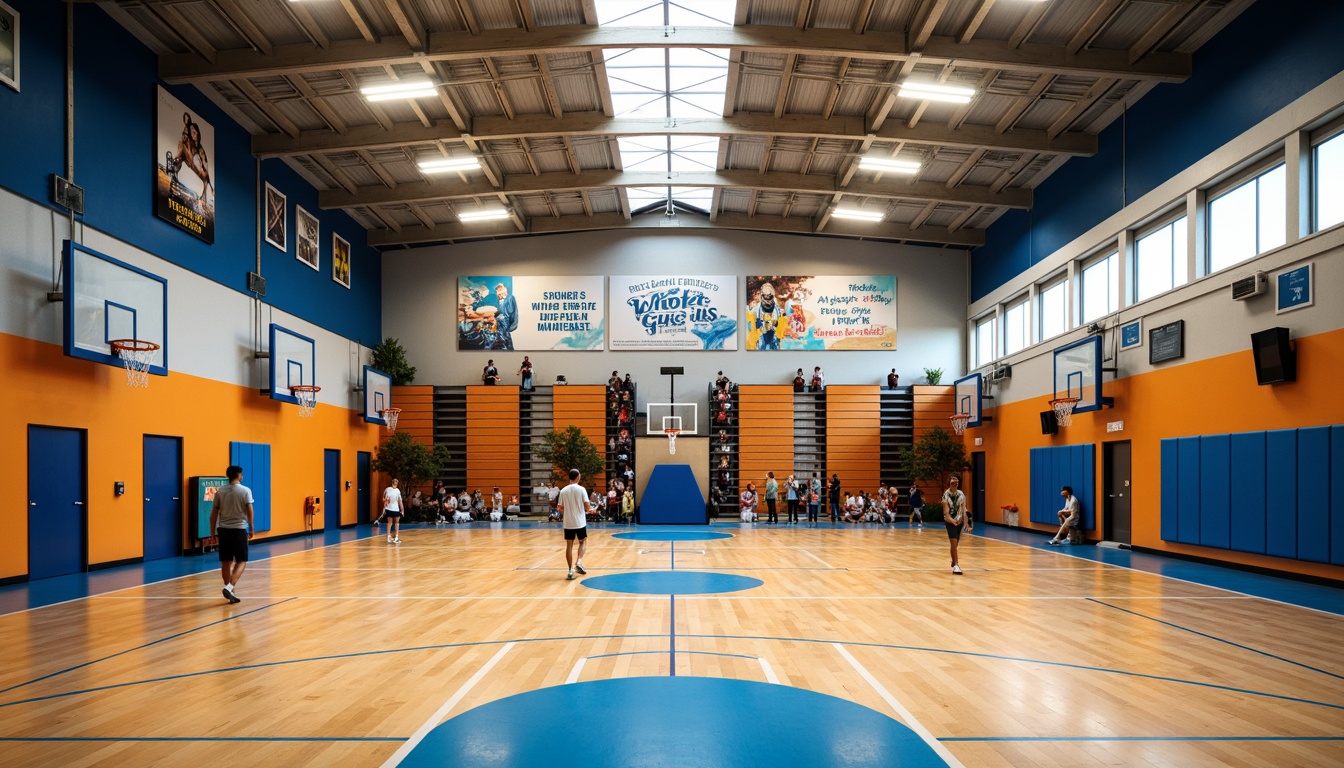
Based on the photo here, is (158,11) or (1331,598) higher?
(158,11)

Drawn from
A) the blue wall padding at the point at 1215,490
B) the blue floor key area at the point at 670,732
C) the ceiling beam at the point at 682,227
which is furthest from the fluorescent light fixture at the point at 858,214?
the blue floor key area at the point at 670,732

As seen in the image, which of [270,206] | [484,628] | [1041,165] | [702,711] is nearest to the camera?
[702,711]

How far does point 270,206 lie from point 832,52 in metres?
13.1

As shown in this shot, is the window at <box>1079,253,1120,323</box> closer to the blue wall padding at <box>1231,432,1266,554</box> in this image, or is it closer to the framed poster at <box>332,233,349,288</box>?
the blue wall padding at <box>1231,432,1266,554</box>

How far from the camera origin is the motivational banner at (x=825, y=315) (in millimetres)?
26578

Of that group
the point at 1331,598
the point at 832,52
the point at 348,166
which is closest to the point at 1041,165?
the point at 832,52

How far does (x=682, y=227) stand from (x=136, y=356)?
57.0 feet

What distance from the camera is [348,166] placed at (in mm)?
20281

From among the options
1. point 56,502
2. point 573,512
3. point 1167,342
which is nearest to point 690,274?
point 1167,342

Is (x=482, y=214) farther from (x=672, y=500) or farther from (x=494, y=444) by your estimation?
(x=672, y=500)

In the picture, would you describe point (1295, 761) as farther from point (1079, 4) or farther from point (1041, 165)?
point (1041, 165)

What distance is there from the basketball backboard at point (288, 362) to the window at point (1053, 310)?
18.1m

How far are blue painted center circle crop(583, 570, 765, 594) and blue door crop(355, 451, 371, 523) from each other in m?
14.1

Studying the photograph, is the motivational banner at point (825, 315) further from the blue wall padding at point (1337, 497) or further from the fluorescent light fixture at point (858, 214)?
the blue wall padding at point (1337, 497)
